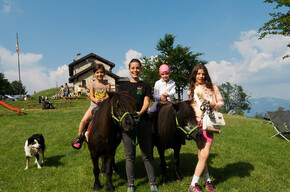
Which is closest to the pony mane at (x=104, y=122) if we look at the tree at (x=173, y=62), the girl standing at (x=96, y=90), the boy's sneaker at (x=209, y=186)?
the girl standing at (x=96, y=90)

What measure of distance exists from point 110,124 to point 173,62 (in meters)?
38.6

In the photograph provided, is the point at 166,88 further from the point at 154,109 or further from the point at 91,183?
the point at 91,183

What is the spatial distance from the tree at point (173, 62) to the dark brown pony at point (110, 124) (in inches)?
1377

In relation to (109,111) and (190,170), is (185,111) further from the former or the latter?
(190,170)

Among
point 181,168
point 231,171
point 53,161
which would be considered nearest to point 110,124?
point 181,168

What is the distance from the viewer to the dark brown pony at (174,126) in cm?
409

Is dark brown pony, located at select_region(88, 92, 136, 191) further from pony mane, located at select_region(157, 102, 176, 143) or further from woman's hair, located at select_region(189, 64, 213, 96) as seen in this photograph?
woman's hair, located at select_region(189, 64, 213, 96)

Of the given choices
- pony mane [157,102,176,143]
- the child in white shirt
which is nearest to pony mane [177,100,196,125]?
pony mane [157,102,176,143]

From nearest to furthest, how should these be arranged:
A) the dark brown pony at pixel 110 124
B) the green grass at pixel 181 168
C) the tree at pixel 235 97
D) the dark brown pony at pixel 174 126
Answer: the dark brown pony at pixel 110 124
the dark brown pony at pixel 174 126
the green grass at pixel 181 168
the tree at pixel 235 97

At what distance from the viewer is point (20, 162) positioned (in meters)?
7.21

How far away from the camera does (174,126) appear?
4.72m

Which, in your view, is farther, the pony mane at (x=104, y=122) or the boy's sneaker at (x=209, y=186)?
the boy's sneaker at (x=209, y=186)

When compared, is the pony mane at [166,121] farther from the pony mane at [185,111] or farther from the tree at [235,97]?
the tree at [235,97]

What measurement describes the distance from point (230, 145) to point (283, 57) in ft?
60.6
